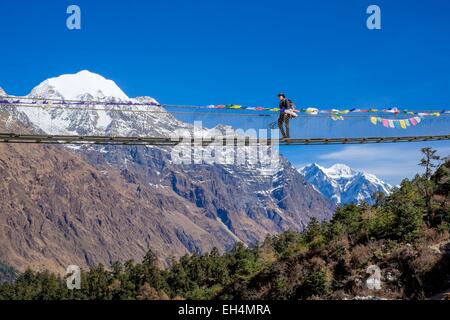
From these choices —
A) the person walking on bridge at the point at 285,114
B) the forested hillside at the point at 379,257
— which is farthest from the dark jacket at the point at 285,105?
the forested hillside at the point at 379,257

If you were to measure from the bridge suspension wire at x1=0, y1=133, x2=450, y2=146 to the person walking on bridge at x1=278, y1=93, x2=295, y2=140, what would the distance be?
391mm

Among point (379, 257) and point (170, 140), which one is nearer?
point (170, 140)

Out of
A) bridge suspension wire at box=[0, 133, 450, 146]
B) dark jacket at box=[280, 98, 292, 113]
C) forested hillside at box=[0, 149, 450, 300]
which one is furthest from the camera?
forested hillside at box=[0, 149, 450, 300]

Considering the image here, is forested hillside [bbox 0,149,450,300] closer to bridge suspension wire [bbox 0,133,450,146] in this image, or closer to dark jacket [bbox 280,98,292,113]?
bridge suspension wire [bbox 0,133,450,146]

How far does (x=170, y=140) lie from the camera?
2328 cm

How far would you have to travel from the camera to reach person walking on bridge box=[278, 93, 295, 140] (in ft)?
75.2

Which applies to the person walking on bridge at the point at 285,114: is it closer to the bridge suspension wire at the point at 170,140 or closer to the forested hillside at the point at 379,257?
the bridge suspension wire at the point at 170,140

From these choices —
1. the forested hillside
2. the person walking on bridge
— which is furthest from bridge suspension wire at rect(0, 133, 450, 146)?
the forested hillside

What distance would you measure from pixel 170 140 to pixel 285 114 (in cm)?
455

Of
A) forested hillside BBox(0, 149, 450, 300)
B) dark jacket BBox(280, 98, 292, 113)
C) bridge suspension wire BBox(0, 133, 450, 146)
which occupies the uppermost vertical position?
dark jacket BBox(280, 98, 292, 113)

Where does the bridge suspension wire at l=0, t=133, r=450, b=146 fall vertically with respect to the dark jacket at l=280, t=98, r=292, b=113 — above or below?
below

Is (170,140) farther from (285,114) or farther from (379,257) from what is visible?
(379,257)

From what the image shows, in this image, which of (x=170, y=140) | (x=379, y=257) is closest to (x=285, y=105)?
(x=170, y=140)
